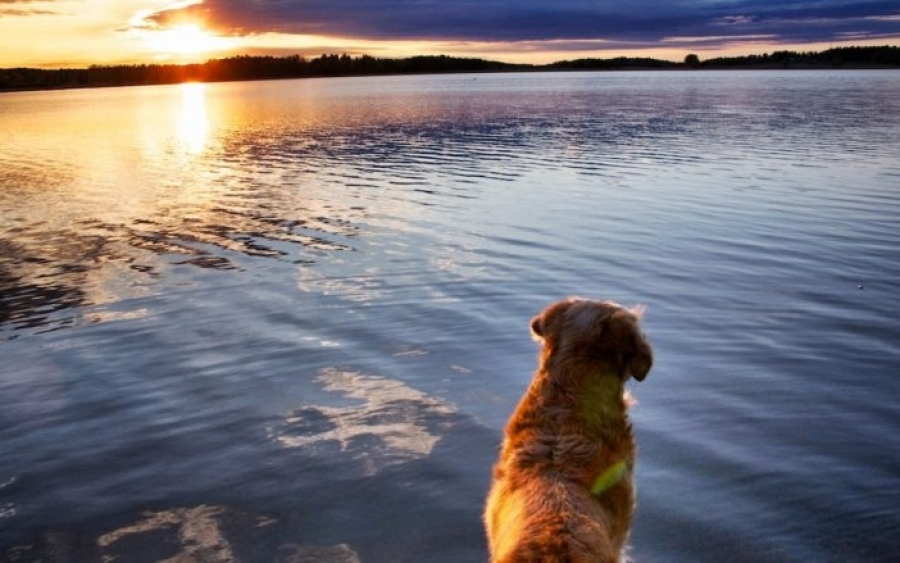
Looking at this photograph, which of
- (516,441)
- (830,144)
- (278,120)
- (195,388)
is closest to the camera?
(516,441)

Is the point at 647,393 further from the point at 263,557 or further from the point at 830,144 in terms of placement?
the point at 830,144

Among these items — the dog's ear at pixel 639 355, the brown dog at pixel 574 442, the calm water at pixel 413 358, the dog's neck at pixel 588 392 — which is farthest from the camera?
the calm water at pixel 413 358

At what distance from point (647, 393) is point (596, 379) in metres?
5.02

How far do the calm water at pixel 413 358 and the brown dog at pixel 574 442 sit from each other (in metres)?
2.10

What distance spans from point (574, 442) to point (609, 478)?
0.31 m

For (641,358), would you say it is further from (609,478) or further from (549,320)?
(609,478)

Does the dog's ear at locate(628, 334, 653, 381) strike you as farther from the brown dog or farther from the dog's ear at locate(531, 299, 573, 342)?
the dog's ear at locate(531, 299, 573, 342)

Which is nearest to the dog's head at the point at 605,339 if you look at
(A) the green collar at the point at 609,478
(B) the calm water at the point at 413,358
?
(A) the green collar at the point at 609,478

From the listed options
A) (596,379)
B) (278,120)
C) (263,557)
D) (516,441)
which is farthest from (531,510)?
(278,120)

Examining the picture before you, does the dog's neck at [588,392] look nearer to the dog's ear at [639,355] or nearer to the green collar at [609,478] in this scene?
the dog's ear at [639,355]

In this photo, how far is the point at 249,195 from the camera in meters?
27.7

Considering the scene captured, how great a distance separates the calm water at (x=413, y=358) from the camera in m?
7.29

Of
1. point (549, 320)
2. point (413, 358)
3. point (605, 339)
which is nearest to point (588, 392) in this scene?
point (605, 339)

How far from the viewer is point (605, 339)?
5.35m
